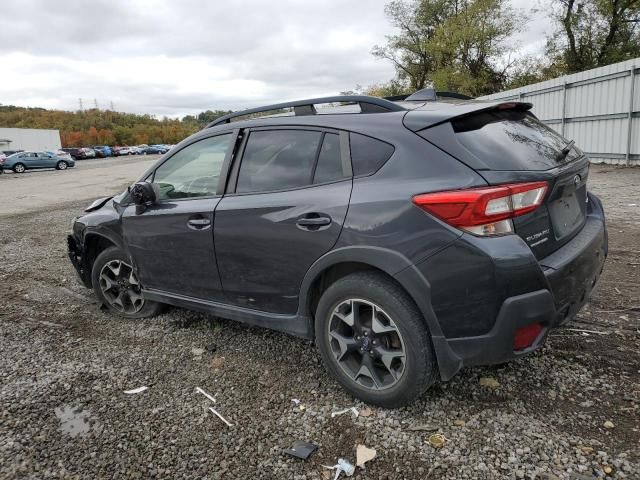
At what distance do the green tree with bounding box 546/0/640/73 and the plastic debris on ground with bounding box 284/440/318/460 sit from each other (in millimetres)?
30712

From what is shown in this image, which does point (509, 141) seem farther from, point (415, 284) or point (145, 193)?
point (145, 193)

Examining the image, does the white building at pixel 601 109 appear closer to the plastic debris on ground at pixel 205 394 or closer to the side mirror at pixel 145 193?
the side mirror at pixel 145 193

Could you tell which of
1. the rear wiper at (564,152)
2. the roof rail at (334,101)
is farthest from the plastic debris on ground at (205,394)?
the rear wiper at (564,152)

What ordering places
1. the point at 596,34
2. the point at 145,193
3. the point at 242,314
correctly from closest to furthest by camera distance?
the point at 242,314 → the point at 145,193 → the point at 596,34

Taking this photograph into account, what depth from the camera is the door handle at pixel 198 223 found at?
3.32 metres

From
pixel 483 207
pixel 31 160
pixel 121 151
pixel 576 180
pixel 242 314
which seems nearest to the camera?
pixel 483 207

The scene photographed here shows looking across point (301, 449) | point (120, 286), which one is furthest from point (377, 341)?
point (120, 286)

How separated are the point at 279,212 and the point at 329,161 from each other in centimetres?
43

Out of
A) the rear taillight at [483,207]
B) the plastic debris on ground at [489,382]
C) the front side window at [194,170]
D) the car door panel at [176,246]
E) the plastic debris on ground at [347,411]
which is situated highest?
the front side window at [194,170]

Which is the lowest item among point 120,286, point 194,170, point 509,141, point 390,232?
point 120,286

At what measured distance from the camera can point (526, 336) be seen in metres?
2.37

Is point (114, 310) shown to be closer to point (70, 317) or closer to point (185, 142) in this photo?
point (70, 317)

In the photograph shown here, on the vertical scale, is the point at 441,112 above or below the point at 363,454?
above

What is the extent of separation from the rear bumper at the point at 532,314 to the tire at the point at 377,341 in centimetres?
13
